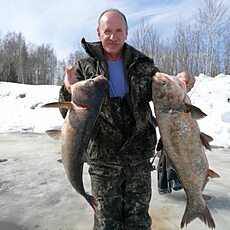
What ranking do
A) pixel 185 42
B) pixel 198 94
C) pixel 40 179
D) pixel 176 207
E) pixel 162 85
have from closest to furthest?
pixel 162 85 < pixel 176 207 < pixel 40 179 < pixel 198 94 < pixel 185 42

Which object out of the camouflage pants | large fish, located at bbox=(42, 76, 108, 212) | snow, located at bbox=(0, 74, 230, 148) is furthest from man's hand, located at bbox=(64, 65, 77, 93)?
snow, located at bbox=(0, 74, 230, 148)

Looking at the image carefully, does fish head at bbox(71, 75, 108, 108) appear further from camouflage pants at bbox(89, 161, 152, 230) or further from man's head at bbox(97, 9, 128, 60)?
camouflage pants at bbox(89, 161, 152, 230)

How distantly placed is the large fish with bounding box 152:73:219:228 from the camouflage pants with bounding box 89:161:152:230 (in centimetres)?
44

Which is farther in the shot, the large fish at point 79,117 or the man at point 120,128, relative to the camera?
the man at point 120,128

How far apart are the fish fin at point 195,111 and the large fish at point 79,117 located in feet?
1.92

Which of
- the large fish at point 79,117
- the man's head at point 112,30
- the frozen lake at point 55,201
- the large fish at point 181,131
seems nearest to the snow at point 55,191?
the frozen lake at point 55,201

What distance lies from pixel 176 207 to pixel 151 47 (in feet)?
97.7

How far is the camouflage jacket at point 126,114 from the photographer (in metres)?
2.71

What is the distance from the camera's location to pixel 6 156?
305 inches

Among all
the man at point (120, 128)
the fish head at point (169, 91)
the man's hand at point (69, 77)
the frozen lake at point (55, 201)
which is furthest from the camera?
the frozen lake at point (55, 201)

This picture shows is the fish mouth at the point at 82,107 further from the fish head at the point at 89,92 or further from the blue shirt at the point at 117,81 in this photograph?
the blue shirt at the point at 117,81

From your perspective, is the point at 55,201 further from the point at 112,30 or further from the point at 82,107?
the point at 112,30

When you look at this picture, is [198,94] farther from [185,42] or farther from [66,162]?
[185,42]

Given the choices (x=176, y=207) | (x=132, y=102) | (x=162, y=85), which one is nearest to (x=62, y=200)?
(x=176, y=207)
